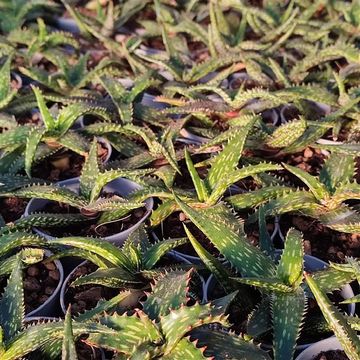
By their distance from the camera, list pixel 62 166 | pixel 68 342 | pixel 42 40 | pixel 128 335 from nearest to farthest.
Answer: pixel 68 342, pixel 128 335, pixel 62 166, pixel 42 40

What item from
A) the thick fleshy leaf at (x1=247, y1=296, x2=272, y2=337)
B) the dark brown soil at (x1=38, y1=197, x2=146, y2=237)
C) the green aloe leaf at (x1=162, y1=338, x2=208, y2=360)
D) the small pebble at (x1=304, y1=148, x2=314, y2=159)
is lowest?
the dark brown soil at (x1=38, y1=197, x2=146, y2=237)

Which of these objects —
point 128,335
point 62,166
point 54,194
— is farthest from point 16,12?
point 128,335

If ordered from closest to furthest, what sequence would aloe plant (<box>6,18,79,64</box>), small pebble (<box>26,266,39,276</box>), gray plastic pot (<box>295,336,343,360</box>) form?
gray plastic pot (<box>295,336,343,360</box>)
small pebble (<box>26,266,39,276</box>)
aloe plant (<box>6,18,79,64</box>)

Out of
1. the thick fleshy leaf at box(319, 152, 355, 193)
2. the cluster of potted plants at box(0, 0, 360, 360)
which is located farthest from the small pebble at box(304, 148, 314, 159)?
the thick fleshy leaf at box(319, 152, 355, 193)

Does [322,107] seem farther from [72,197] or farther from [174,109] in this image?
[72,197]

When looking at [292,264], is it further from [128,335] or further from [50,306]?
[50,306]

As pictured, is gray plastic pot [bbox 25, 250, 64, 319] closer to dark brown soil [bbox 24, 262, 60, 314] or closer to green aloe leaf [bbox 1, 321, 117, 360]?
dark brown soil [bbox 24, 262, 60, 314]

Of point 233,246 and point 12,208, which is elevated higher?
point 233,246

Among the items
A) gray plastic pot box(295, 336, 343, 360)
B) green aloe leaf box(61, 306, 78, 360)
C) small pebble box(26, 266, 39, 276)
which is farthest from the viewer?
small pebble box(26, 266, 39, 276)
